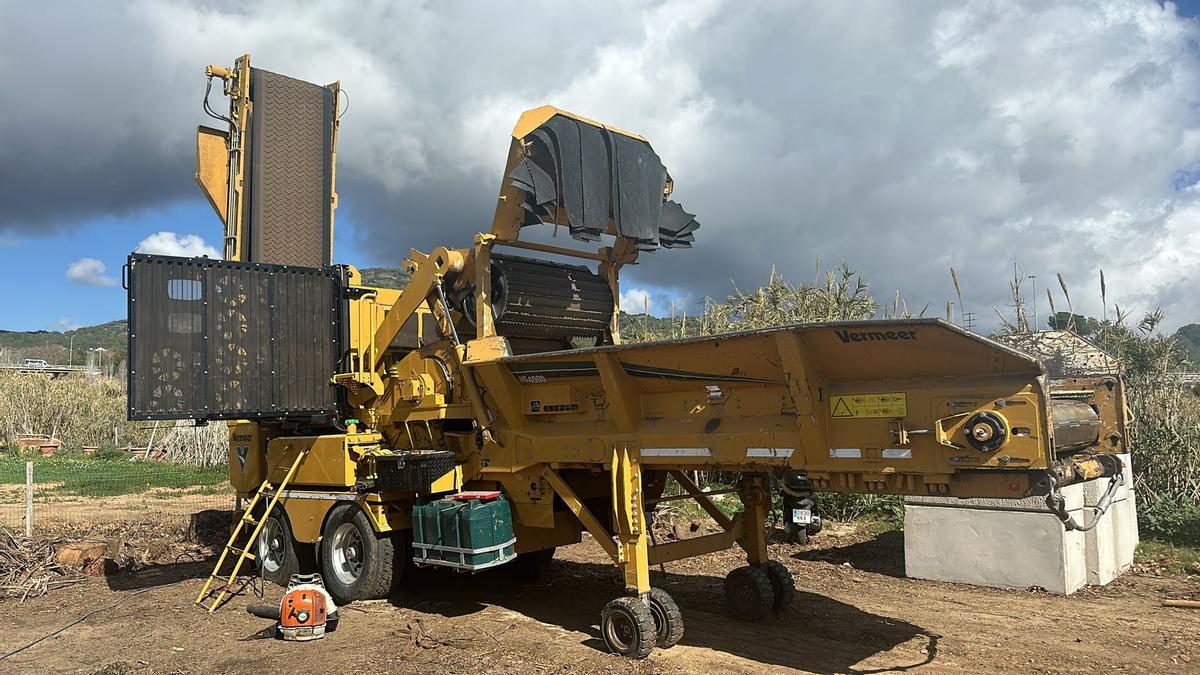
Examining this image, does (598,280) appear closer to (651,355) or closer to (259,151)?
(651,355)

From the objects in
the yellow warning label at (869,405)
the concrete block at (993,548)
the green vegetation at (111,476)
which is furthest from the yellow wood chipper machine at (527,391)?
the green vegetation at (111,476)

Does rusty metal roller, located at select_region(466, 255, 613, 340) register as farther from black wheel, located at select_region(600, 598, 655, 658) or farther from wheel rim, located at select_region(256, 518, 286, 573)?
wheel rim, located at select_region(256, 518, 286, 573)

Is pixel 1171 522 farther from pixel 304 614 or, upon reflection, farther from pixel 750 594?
pixel 304 614

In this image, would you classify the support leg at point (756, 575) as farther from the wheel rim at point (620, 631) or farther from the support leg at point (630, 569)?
the wheel rim at point (620, 631)

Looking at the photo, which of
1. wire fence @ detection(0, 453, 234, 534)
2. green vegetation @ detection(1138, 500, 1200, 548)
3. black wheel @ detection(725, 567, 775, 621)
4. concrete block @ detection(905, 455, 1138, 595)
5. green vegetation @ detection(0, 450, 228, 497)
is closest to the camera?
black wheel @ detection(725, 567, 775, 621)

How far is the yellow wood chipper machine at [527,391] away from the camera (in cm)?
519

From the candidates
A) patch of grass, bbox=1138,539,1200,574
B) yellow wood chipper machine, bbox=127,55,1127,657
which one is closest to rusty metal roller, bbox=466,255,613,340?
yellow wood chipper machine, bbox=127,55,1127,657

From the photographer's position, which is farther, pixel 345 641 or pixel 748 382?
pixel 345 641

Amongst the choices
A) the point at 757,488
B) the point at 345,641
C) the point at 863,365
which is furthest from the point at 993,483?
the point at 345,641

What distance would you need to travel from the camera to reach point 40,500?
18.7 metres

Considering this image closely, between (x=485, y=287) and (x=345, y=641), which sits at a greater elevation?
(x=485, y=287)

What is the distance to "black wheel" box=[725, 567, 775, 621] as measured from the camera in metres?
7.32

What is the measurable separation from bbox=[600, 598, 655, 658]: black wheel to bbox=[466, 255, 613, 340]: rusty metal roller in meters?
2.73

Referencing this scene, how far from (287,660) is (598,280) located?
4.25m
